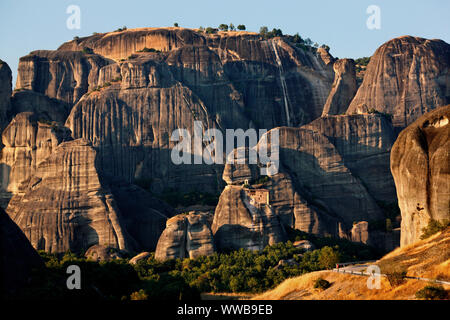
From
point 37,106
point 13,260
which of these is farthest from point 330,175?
point 13,260

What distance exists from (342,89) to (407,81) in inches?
325

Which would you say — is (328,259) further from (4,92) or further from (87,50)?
(87,50)

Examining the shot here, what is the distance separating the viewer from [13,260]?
1598 inches

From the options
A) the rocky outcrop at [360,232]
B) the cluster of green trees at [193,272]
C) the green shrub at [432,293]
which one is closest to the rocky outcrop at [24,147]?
the cluster of green trees at [193,272]

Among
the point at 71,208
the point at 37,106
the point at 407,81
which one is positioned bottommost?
the point at 71,208

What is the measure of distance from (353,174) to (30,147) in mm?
35507

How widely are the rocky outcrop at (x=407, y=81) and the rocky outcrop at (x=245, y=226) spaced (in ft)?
92.0

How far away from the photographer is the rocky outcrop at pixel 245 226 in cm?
6525

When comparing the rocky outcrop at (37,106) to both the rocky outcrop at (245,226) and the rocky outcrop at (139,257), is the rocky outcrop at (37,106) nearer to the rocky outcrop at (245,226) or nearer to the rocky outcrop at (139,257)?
the rocky outcrop at (139,257)

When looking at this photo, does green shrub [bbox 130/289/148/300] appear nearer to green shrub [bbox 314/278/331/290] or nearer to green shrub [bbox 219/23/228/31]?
green shrub [bbox 314/278/331/290]

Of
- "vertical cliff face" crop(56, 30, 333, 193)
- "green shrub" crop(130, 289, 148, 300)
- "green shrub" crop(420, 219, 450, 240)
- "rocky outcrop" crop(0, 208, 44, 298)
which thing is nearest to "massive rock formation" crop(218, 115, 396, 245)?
"vertical cliff face" crop(56, 30, 333, 193)
